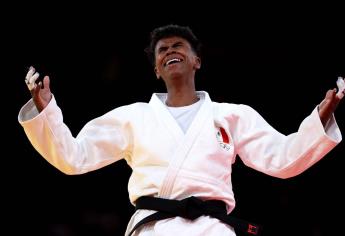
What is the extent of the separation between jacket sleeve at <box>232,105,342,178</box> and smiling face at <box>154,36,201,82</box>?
398 mm

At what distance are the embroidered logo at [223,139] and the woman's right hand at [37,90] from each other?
0.80m

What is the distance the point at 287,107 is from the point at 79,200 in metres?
1.95

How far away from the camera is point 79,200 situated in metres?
5.30

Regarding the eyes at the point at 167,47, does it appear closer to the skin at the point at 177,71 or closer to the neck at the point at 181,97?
the skin at the point at 177,71

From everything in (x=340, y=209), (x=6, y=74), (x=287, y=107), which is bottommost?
(x=340, y=209)

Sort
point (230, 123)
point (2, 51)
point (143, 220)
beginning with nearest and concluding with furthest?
point (143, 220)
point (230, 123)
point (2, 51)

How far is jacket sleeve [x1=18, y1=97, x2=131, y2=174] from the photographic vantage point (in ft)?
9.09

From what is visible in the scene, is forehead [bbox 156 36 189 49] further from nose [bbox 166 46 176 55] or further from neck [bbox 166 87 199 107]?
neck [bbox 166 87 199 107]

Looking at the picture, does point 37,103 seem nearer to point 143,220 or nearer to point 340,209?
point 143,220

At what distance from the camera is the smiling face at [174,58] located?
3205mm

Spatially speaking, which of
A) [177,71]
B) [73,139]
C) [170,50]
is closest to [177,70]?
[177,71]

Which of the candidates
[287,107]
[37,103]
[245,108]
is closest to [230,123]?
[245,108]

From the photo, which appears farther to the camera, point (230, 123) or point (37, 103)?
point (230, 123)

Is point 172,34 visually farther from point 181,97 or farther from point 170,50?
point 181,97
